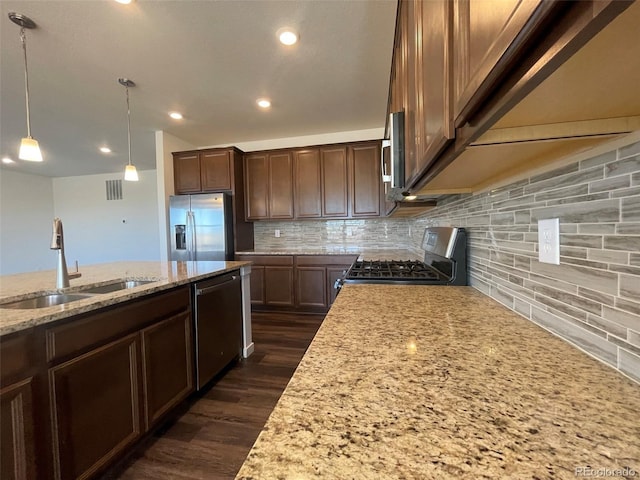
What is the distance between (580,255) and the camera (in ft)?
2.06

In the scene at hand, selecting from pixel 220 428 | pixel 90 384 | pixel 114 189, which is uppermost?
pixel 114 189

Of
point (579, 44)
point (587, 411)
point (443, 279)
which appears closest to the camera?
point (579, 44)

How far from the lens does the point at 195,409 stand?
1777 mm

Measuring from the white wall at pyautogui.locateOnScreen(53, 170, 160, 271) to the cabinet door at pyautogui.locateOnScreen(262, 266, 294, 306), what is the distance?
3.57 meters

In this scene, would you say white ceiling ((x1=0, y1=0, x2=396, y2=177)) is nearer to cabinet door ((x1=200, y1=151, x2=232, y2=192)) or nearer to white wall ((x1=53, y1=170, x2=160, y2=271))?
cabinet door ((x1=200, y1=151, x2=232, y2=192))

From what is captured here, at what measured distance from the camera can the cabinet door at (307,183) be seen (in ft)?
12.8

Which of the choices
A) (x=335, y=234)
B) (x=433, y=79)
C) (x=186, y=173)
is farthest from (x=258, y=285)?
(x=433, y=79)

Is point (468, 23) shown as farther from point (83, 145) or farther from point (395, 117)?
point (83, 145)

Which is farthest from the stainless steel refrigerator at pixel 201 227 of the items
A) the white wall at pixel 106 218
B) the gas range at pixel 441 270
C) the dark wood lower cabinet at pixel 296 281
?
the white wall at pixel 106 218

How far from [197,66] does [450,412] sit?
3001 mm

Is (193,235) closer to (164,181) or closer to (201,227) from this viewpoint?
(201,227)

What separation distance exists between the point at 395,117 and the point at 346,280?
85 centimetres

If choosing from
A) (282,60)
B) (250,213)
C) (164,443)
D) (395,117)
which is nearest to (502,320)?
(395,117)

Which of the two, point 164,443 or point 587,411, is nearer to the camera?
point 587,411
